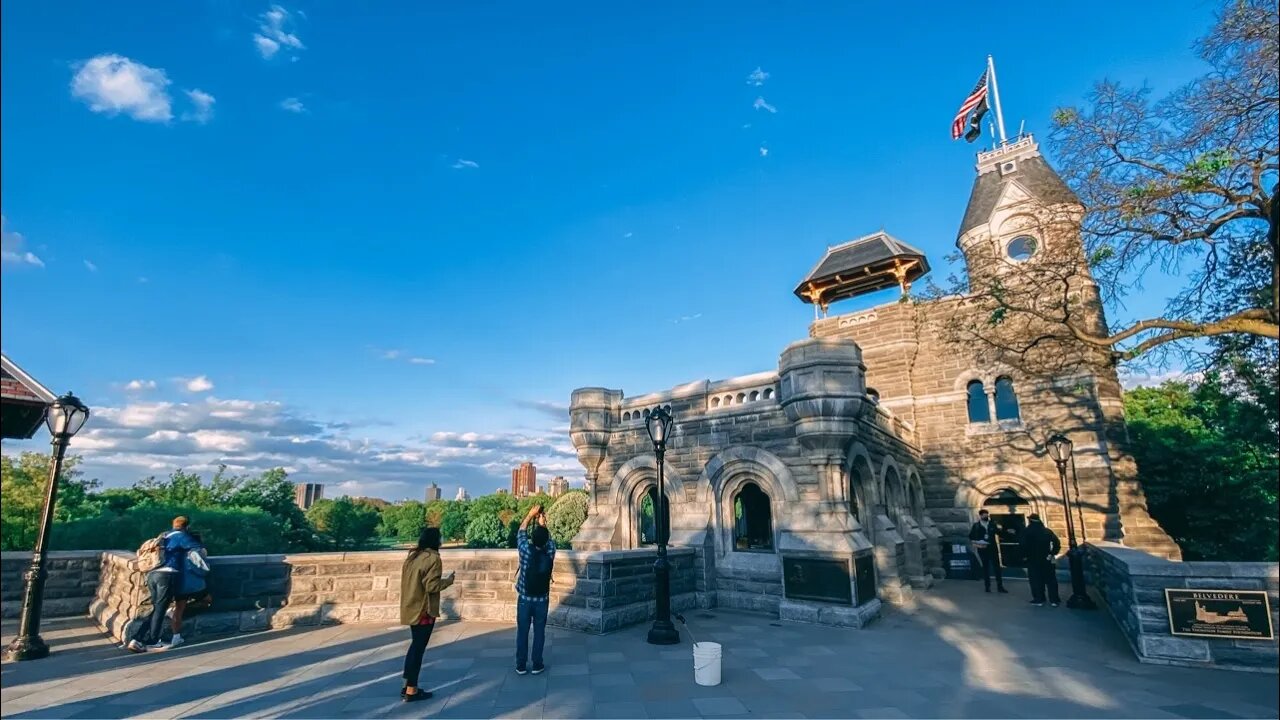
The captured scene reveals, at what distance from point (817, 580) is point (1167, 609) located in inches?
185

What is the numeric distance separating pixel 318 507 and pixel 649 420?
175 ft

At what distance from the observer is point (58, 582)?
10.6 m

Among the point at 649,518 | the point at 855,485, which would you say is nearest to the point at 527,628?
the point at 855,485

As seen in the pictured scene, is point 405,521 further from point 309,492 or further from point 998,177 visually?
point 998,177

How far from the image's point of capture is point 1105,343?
909cm

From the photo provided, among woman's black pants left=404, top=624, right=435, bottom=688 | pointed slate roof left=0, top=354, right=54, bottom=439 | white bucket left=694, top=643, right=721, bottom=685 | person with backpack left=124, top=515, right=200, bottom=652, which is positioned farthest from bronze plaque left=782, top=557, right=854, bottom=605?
pointed slate roof left=0, top=354, right=54, bottom=439

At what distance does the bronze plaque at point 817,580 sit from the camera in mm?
9766

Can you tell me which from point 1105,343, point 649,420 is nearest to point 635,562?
point 649,420

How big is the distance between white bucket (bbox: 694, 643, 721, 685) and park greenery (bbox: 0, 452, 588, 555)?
2962mm

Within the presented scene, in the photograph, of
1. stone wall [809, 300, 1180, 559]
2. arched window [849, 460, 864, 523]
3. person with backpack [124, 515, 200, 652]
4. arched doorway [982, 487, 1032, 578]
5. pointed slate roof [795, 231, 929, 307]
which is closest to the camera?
person with backpack [124, 515, 200, 652]

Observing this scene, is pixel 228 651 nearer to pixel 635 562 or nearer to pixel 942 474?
pixel 635 562

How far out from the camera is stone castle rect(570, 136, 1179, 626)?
10.6 metres

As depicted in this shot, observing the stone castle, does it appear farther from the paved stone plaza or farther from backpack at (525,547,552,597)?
backpack at (525,547,552,597)

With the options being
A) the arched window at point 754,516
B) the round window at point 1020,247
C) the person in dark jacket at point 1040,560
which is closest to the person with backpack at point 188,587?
the arched window at point 754,516
